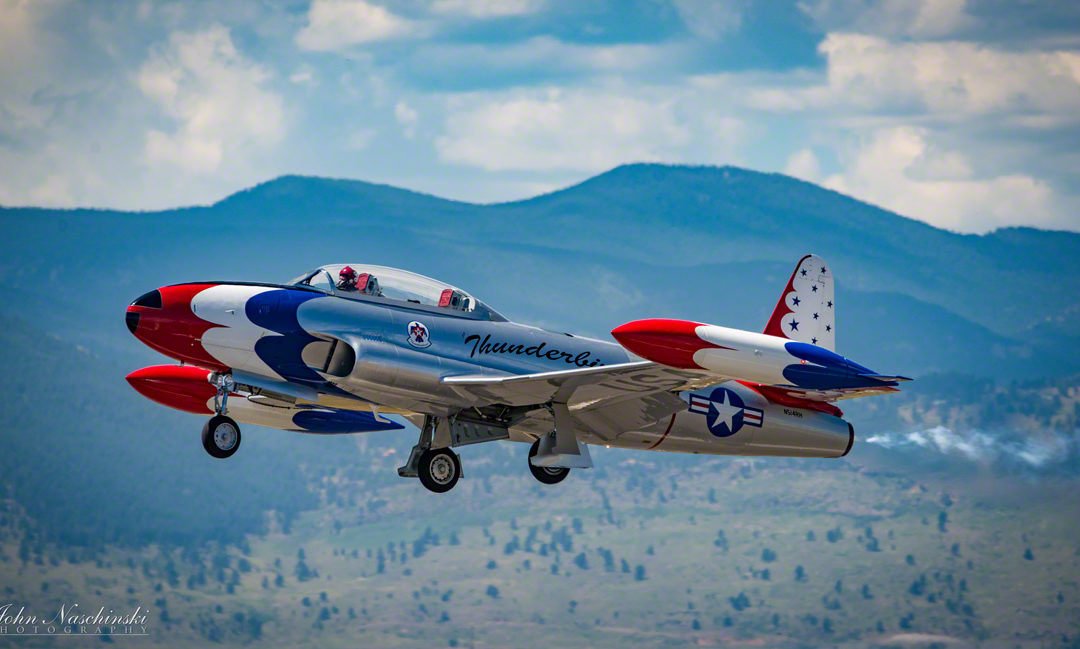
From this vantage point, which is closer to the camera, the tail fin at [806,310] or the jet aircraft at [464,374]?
the jet aircraft at [464,374]

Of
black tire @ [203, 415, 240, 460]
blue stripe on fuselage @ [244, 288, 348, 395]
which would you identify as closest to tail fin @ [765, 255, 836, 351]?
blue stripe on fuselage @ [244, 288, 348, 395]

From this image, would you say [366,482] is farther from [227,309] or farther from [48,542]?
[227,309]

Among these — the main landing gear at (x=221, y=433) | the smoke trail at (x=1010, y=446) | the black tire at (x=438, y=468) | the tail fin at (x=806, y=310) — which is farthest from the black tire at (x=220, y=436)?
the smoke trail at (x=1010, y=446)

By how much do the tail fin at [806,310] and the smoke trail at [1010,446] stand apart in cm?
1170

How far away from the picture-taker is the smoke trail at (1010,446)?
48.8 metres

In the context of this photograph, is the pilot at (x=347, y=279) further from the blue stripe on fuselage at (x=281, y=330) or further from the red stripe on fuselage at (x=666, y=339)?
the red stripe on fuselage at (x=666, y=339)

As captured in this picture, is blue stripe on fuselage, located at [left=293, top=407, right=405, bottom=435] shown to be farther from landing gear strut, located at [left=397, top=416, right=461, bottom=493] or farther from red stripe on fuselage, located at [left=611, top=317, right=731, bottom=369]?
red stripe on fuselage, located at [left=611, top=317, right=731, bottom=369]

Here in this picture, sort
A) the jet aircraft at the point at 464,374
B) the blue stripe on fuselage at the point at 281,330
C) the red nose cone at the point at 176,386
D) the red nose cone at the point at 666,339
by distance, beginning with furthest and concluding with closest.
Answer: the red nose cone at the point at 176,386 → the blue stripe on fuselage at the point at 281,330 → the jet aircraft at the point at 464,374 → the red nose cone at the point at 666,339

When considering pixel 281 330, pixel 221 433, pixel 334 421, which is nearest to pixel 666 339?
pixel 281 330

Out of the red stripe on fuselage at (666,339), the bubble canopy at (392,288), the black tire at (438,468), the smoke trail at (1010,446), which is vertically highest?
the smoke trail at (1010,446)

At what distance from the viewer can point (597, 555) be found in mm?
146875

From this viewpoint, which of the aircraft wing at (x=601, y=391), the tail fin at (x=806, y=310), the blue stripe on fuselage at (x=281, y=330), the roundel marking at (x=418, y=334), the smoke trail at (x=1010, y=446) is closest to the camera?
the aircraft wing at (x=601, y=391)

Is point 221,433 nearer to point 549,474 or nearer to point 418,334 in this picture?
point 418,334

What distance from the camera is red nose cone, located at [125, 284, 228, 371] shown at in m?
26.5
